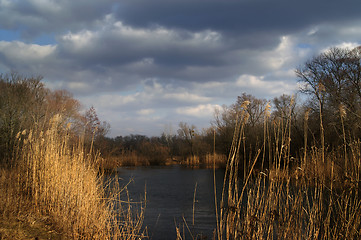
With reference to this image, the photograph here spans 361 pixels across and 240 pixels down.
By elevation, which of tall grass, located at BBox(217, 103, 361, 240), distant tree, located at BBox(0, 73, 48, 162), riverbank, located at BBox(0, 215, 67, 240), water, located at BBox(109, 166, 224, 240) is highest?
distant tree, located at BBox(0, 73, 48, 162)

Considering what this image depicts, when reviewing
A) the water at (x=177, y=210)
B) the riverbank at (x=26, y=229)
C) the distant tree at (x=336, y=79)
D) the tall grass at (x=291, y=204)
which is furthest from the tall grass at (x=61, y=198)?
the distant tree at (x=336, y=79)

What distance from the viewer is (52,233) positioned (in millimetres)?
3863

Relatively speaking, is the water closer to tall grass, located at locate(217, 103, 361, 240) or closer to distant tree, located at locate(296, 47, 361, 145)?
tall grass, located at locate(217, 103, 361, 240)

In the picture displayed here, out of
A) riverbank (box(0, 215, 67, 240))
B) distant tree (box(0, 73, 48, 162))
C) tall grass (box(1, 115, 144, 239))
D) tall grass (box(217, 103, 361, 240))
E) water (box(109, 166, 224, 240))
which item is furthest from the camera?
distant tree (box(0, 73, 48, 162))

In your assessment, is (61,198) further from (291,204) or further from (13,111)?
(13,111)

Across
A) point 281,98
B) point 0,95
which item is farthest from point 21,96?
point 281,98

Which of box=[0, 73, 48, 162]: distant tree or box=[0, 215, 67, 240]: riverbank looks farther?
box=[0, 73, 48, 162]: distant tree

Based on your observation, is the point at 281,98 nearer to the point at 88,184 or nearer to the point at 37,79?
the point at 37,79

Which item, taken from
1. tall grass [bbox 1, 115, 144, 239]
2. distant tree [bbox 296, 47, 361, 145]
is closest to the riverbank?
tall grass [bbox 1, 115, 144, 239]

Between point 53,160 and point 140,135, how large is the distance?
143 feet

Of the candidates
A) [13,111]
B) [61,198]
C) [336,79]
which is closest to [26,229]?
[61,198]

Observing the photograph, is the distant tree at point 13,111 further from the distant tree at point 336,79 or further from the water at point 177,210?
the distant tree at point 336,79

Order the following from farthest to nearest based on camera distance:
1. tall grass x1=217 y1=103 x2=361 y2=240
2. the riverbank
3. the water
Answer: the water
the riverbank
tall grass x1=217 y1=103 x2=361 y2=240

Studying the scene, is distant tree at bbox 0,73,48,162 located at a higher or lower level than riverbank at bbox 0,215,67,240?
higher
